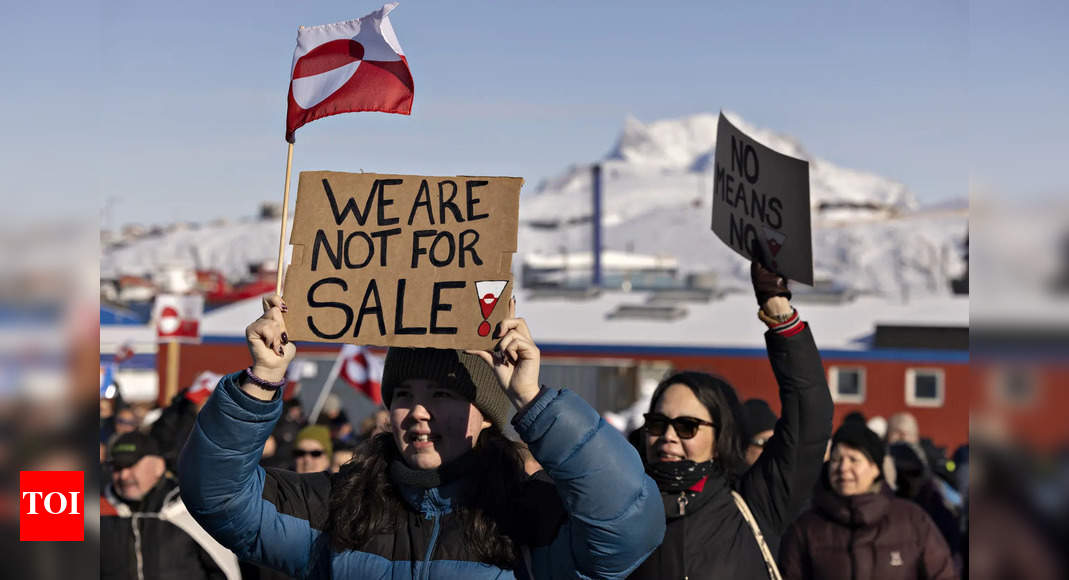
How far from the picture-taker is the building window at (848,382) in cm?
2955

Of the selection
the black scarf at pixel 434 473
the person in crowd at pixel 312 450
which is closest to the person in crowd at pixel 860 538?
the person in crowd at pixel 312 450

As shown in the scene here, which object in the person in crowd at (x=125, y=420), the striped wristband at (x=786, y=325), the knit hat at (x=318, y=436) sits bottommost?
the person in crowd at (x=125, y=420)

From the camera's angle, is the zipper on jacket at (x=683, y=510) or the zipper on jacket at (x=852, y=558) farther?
the zipper on jacket at (x=852, y=558)

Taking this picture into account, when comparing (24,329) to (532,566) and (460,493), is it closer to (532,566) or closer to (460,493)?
(460,493)

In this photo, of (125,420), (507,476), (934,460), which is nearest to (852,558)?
(507,476)

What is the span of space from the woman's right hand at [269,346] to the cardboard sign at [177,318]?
15855mm

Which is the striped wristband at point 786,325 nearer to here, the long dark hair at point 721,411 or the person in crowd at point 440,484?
the long dark hair at point 721,411

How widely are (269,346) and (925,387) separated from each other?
90.4ft

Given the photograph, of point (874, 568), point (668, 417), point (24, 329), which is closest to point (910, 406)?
point (874, 568)

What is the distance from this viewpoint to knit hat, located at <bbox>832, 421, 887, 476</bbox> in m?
6.12

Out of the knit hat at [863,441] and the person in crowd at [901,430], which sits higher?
the knit hat at [863,441]

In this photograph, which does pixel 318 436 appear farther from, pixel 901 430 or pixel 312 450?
pixel 901 430

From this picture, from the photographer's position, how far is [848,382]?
2962 cm

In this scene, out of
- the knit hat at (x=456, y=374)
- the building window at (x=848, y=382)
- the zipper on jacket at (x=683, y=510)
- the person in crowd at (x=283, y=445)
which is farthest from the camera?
the building window at (x=848, y=382)
